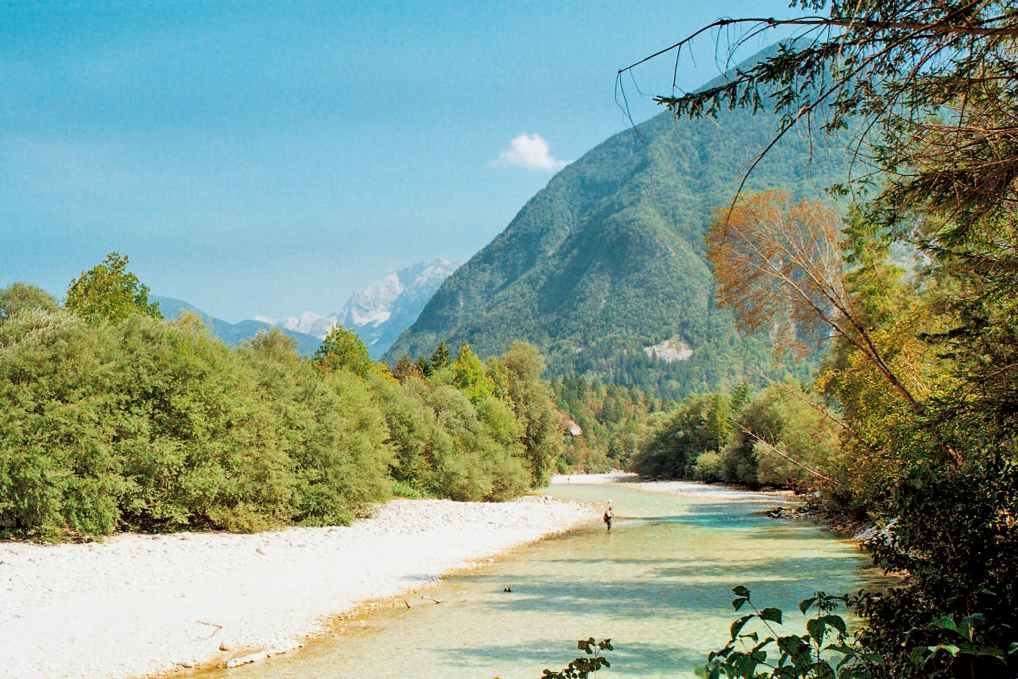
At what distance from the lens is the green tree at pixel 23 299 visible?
24.7 m

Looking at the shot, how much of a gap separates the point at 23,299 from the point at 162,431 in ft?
36.5

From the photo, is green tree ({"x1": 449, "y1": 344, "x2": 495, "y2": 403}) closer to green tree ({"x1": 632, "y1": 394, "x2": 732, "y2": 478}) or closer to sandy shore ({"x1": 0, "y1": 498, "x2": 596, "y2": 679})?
green tree ({"x1": 632, "y1": 394, "x2": 732, "y2": 478})

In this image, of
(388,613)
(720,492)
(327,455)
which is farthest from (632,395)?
(388,613)

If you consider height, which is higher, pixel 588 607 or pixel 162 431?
pixel 162 431

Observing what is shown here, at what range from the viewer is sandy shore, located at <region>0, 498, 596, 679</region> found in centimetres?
1137

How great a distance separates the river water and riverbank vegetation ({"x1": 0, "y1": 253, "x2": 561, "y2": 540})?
7.94 m

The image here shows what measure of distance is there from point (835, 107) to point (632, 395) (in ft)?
538

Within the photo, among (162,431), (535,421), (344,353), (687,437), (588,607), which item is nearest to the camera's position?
(588,607)

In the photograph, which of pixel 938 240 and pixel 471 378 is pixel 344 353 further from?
pixel 938 240

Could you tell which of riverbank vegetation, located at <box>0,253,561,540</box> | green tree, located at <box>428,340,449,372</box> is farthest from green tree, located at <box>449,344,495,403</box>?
riverbank vegetation, located at <box>0,253,561,540</box>

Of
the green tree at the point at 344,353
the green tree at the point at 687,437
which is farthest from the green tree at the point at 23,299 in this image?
the green tree at the point at 687,437

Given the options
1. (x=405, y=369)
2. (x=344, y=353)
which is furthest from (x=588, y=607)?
(x=405, y=369)

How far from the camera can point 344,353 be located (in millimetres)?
53094

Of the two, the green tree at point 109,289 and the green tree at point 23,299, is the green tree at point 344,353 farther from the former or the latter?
the green tree at point 23,299
